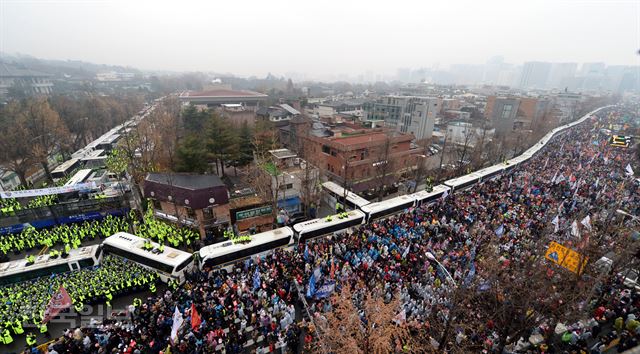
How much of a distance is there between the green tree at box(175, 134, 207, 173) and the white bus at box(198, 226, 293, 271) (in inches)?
528

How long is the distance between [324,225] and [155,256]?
11.3 metres

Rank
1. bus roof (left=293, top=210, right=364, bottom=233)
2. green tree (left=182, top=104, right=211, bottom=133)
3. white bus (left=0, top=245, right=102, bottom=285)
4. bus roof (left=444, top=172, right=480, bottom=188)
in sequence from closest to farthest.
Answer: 1. white bus (left=0, top=245, right=102, bottom=285)
2. bus roof (left=293, top=210, right=364, bottom=233)
3. bus roof (left=444, top=172, right=480, bottom=188)
4. green tree (left=182, top=104, right=211, bottom=133)

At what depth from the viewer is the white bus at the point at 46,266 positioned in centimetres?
1519

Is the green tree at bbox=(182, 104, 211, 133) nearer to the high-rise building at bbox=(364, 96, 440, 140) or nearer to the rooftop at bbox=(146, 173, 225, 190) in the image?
the rooftop at bbox=(146, 173, 225, 190)

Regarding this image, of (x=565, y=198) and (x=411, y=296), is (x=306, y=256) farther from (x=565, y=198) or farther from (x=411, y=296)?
(x=565, y=198)

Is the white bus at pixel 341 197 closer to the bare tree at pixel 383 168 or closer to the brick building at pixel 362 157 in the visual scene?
the brick building at pixel 362 157

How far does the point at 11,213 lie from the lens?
71.2 ft

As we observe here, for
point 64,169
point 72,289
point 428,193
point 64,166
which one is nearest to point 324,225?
point 428,193

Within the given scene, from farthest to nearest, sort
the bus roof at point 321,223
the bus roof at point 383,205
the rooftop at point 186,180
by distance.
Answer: the bus roof at point 383,205, the rooftop at point 186,180, the bus roof at point 321,223

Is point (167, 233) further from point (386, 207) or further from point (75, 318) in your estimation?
point (386, 207)

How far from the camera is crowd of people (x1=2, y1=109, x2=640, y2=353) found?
12.7m

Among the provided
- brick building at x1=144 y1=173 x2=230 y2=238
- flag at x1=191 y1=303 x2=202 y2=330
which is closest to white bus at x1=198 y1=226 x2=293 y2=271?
flag at x1=191 y1=303 x2=202 y2=330

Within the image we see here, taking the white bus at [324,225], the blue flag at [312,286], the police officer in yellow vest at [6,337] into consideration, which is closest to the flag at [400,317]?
the blue flag at [312,286]

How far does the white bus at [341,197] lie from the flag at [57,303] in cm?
1950
